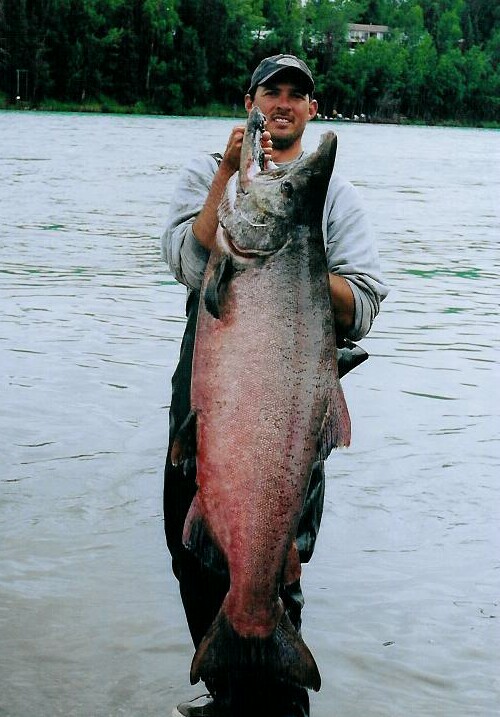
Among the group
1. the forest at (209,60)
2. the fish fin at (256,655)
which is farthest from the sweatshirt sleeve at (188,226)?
the forest at (209,60)

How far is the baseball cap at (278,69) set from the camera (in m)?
3.99

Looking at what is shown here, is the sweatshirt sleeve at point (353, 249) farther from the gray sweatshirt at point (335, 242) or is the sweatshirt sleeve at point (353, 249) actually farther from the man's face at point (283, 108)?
the man's face at point (283, 108)

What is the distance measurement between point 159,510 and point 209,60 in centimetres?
11444

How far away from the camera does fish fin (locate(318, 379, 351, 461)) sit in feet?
11.0

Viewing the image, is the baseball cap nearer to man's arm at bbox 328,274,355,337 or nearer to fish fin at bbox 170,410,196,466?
man's arm at bbox 328,274,355,337

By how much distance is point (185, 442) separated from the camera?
132 inches

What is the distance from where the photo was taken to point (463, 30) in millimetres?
175750

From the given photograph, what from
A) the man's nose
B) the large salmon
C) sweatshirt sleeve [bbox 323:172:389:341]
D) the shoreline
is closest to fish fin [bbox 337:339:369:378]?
sweatshirt sleeve [bbox 323:172:389:341]

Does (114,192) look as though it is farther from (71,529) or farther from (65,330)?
(71,529)

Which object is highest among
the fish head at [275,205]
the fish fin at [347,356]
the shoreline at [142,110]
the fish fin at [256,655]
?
the fish head at [275,205]

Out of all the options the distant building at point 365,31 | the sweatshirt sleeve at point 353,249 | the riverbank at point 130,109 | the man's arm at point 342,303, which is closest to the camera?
the man's arm at point 342,303

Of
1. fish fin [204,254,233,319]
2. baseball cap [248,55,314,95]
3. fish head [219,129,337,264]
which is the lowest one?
fish fin [204,254,233,319]

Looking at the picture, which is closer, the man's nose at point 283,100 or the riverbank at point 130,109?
the man's nose at point 283,100

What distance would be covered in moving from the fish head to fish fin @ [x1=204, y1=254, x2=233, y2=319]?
0.03m
